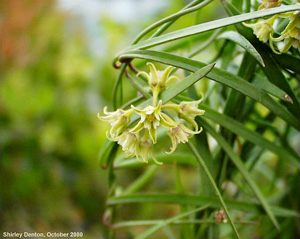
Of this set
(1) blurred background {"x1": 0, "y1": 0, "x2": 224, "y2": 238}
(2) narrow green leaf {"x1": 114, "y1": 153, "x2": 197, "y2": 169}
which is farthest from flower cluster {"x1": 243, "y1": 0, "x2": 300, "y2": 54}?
(1) blurred background {"x1": 0, "y1": 0, "x2": 224, "y2": 238}

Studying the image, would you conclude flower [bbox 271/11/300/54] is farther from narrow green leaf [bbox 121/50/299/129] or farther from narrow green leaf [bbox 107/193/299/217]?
narrow green leaf [bbox 107/193/299/217]

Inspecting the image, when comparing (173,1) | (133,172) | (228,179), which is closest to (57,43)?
(173,1)

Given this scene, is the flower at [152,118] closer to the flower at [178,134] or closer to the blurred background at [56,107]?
the flower at [178,134]

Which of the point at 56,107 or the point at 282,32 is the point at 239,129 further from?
the point at 56,107

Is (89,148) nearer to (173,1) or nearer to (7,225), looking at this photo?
(7,225)

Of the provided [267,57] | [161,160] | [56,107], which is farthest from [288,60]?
→ [56,107]

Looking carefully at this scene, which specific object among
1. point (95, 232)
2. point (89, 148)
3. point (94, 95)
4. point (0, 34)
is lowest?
point (95, 232)

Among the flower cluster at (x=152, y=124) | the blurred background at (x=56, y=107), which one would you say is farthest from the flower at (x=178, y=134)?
the blurred background at (x=56, y=107)

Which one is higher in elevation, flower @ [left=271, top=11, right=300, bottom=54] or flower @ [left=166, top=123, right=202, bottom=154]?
flower @ [left=271, top=11, right=300, bottom=54]
